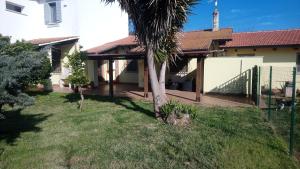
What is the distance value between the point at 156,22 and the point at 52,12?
14344 mm

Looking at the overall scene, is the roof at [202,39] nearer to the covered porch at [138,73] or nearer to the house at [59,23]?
the covered porch at [138,73]

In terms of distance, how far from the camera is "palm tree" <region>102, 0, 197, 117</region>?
322 inches

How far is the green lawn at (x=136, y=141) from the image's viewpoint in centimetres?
569

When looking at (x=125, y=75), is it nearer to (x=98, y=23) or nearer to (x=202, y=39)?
(x=98, y=23)

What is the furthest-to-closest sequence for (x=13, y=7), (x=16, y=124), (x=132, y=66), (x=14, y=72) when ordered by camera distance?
(x=132, y=66) → (x=13, y=7) → (x=16, y=124) → (x=14, y=72)

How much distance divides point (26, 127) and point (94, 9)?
13.2 meters

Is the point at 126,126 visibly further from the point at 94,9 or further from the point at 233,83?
the point at 94,9

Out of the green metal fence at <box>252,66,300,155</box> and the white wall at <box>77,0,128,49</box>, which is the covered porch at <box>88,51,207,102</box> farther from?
the green metal fence at <box>252,66,300,155</box>

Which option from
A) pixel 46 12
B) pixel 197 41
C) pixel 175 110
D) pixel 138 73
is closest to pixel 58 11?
pixel 46 12

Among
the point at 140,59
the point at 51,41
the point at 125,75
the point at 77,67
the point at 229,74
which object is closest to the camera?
the point at 77,67

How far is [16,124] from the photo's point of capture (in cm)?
912

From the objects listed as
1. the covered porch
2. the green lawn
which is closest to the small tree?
the green lawn

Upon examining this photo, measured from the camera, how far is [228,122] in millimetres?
8898

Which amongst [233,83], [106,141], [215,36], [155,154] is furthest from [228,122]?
[215,36]
